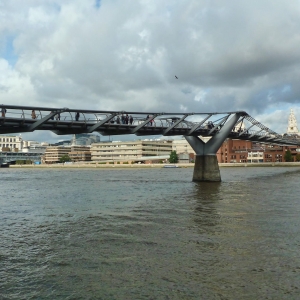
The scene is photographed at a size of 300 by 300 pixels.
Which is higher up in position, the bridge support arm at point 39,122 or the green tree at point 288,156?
the bridge support arm at point 39,122

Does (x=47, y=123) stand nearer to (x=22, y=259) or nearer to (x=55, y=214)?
(x=55, y=214)

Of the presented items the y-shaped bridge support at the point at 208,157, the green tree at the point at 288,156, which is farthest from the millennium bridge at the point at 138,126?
the green tree at the point at 288,156

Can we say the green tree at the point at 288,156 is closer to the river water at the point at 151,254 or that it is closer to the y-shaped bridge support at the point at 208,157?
the y-shaped bridge support at the point at 208,157

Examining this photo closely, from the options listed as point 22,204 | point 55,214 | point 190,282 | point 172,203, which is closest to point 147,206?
point 172,203

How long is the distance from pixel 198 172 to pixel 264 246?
43.3 meters


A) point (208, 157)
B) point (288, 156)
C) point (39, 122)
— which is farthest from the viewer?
point (288, 156)

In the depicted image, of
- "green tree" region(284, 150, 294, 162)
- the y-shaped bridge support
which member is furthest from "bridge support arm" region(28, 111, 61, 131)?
"green tree" region(284, 150, 294, 162)

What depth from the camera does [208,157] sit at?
58.3m

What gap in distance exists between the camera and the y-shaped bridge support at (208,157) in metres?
57.9

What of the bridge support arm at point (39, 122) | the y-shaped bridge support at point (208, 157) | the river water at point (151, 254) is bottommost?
the river water at point (151, 254)

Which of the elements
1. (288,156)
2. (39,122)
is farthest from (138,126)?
(288,156)

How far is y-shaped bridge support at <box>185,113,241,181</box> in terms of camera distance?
57.9m

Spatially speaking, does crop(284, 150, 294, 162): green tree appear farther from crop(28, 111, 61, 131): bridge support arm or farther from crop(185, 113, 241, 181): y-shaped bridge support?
crop(28, 111, 61, 131): bridge support arm

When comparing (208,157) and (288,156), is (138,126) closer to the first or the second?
(208,157)
